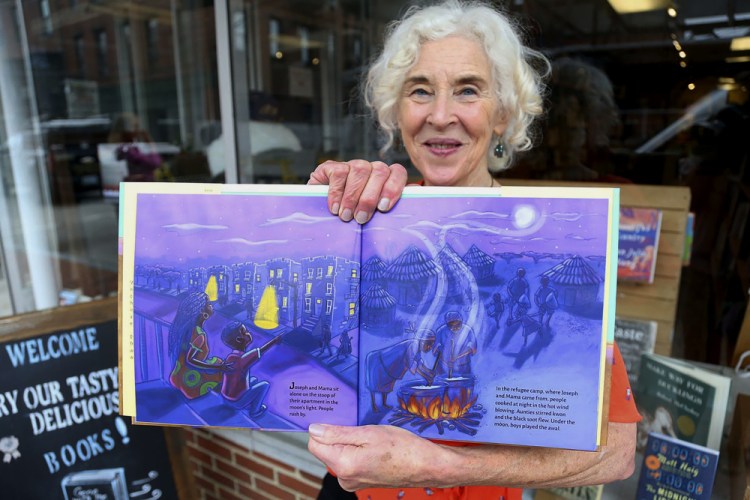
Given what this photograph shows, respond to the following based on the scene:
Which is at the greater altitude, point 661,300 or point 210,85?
point 210,85

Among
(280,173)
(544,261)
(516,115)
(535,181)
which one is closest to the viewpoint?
(544,261)

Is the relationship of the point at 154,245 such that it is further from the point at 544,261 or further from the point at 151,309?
the point at 544,261

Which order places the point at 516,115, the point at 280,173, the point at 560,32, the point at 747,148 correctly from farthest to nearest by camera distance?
the point at 280,173 → the point at 560,32 → the point at 747,148 → the point at 516,115

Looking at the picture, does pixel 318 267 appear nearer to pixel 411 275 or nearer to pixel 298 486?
pixel 411 275

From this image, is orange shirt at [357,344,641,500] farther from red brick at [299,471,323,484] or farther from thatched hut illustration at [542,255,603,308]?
red brick at [299,471,323,484]

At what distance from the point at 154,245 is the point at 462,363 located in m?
0.54

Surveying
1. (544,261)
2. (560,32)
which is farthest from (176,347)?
(560,32)

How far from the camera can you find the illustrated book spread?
0.73 m

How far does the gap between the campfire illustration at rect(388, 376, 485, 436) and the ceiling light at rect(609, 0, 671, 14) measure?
7.29ft

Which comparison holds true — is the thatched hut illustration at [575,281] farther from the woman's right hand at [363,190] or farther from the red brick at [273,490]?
the red brick at [273,490]

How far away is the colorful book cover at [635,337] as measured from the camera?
1.87m

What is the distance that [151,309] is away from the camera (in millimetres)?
814

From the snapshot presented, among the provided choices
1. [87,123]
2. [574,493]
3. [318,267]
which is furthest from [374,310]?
[87,123]

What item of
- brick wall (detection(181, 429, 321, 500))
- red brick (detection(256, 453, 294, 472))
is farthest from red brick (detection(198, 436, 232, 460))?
red brick (detection(256, 453, 294, 472))
